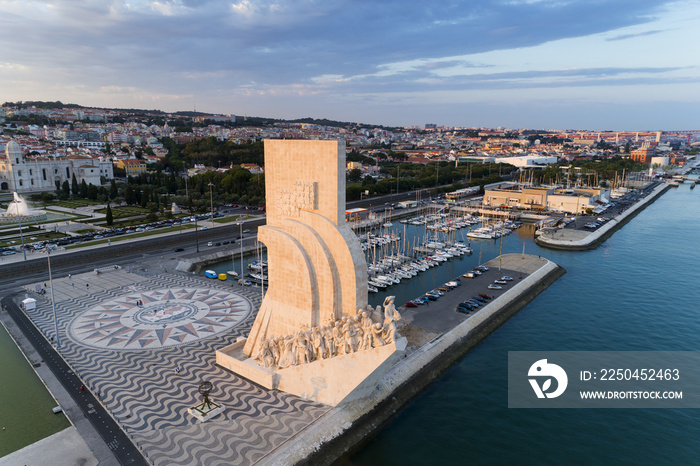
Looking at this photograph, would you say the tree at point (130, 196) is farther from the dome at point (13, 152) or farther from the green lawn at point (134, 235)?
the dome at point (13, 152)

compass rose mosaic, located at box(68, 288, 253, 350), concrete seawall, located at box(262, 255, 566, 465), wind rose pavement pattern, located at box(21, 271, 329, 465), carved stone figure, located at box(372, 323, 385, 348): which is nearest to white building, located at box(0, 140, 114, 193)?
wind rose pavement pattern, located at box(21, 271, 329, 465)

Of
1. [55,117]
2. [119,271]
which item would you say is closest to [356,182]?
[119,271]

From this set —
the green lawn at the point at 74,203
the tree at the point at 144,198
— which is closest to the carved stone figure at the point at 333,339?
the tree at the point at 144,198

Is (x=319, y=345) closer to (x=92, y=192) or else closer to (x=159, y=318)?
(x=159, y=318)

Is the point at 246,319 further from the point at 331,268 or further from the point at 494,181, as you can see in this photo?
the point at 494,181

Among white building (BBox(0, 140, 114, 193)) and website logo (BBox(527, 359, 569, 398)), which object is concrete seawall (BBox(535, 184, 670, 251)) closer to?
website logo (BBox(527, 359, 569, 398))

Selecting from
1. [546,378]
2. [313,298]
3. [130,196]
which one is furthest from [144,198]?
[546,378]
